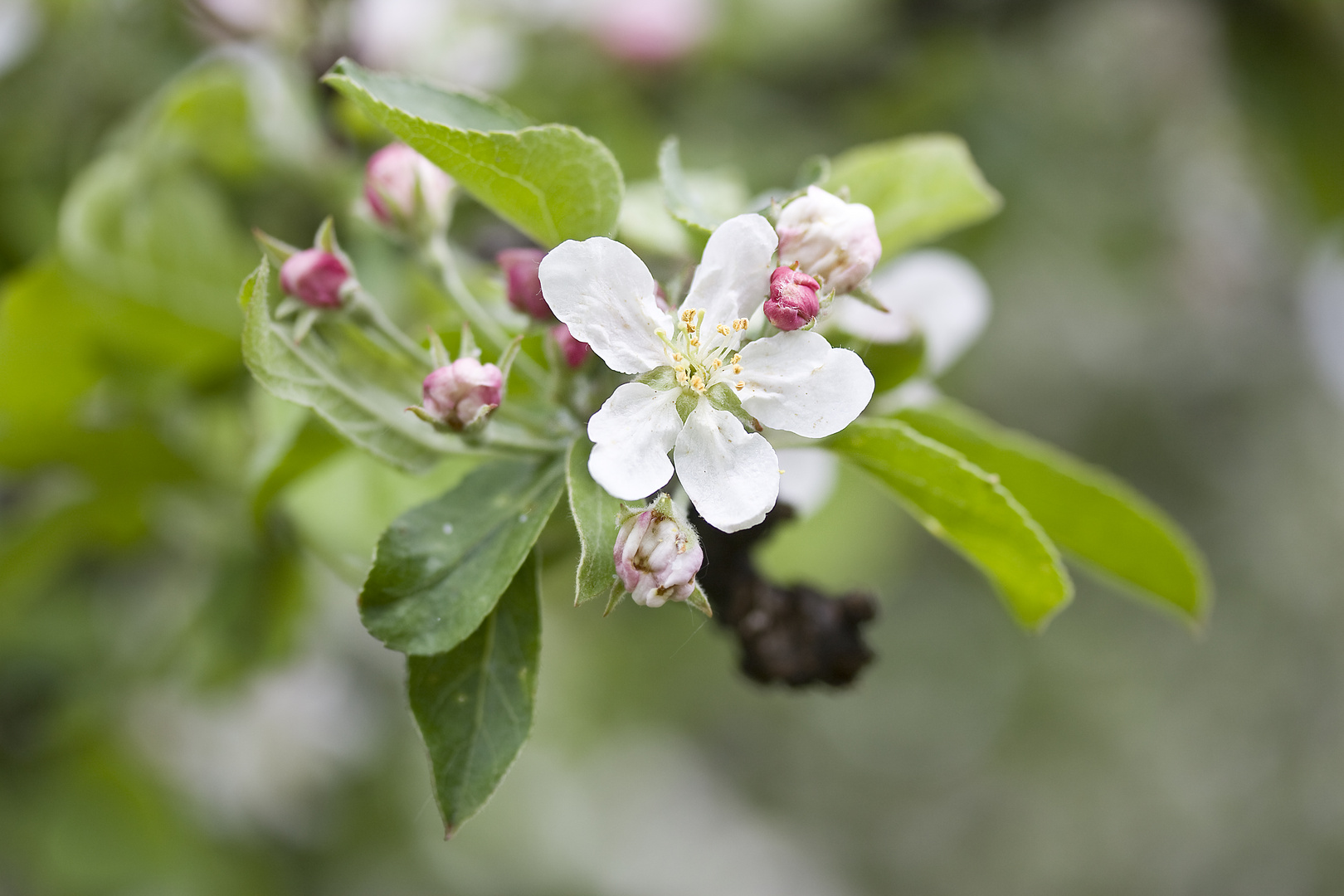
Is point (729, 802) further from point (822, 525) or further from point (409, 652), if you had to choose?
point (409, 652)

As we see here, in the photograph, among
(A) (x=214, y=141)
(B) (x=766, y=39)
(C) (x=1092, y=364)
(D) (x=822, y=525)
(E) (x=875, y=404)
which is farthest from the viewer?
(C) (x=1092, y=364)

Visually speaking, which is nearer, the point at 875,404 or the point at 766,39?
the point at 875,404

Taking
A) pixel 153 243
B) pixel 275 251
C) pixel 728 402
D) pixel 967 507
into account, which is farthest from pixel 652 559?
pixel 153 243

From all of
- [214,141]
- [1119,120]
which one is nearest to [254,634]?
[214,141]

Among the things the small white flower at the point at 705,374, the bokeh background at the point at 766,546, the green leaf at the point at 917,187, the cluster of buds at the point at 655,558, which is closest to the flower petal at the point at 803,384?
the small white flower at the point at 705,374

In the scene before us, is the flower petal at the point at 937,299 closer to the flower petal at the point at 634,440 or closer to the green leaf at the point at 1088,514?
the green leaf at the point at 1088,514

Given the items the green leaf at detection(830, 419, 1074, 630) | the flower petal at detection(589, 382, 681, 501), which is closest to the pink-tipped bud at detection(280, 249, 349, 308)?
the flower petal at detection(589, 382, 681, 501)
